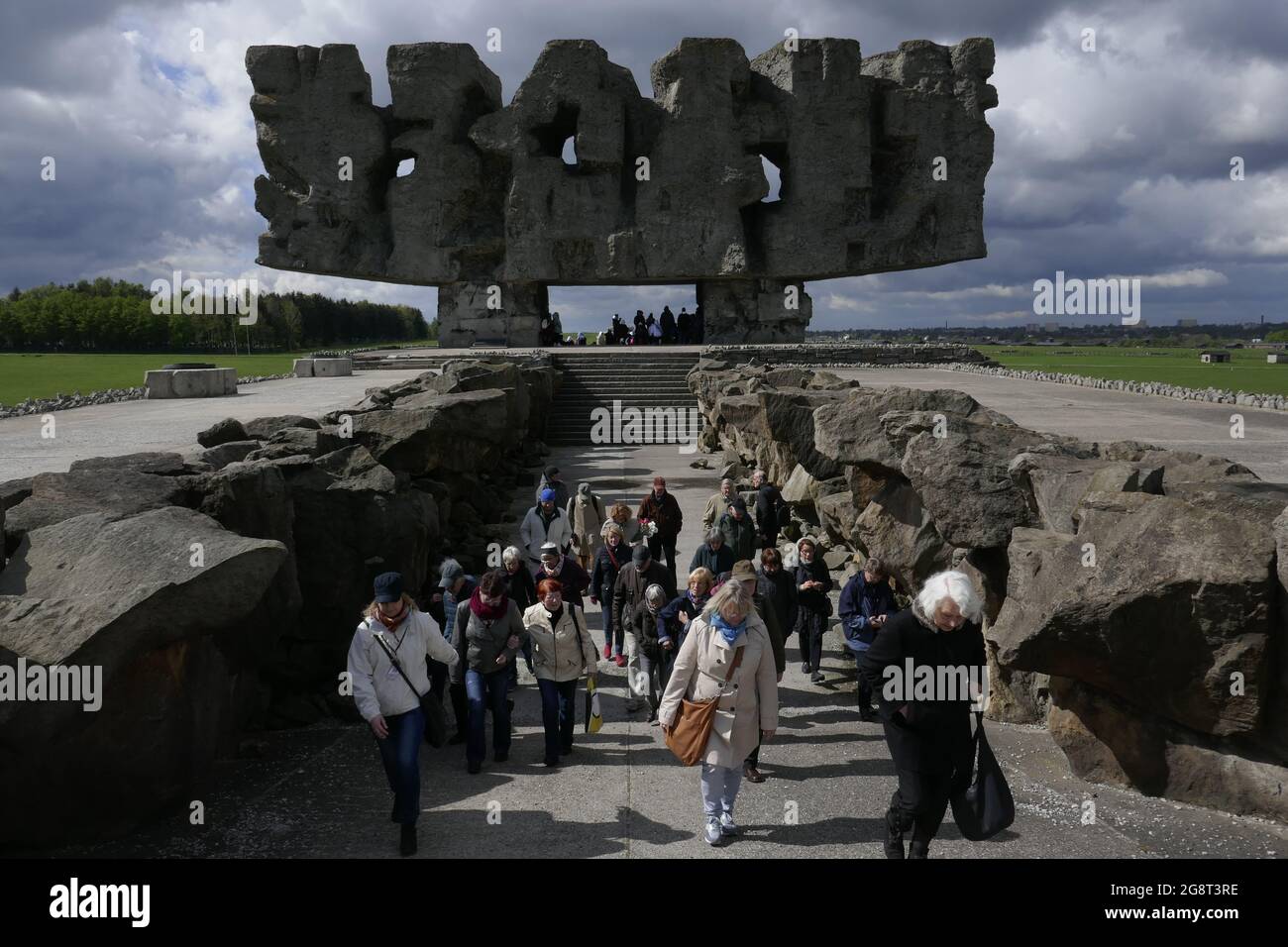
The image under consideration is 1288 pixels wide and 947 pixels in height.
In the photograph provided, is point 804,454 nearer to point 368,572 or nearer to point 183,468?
point 368,572

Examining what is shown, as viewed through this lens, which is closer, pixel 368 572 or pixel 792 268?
pixel 368 572

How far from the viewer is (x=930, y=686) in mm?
4492

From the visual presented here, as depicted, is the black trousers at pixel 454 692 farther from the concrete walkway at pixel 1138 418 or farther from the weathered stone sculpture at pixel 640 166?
the weathered stone sculpture at pixel 640 166

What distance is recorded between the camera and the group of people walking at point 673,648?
185 inches

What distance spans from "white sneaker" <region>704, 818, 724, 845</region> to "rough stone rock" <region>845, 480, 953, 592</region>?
13.1ft

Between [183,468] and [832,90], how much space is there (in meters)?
33.5

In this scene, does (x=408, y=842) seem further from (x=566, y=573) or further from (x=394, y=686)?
(x=566, y=573)

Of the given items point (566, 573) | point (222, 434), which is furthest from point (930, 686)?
point (222, 434)

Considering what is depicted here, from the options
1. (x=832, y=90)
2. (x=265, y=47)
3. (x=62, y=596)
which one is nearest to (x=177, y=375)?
(x=265, y=47)

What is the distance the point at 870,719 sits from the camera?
7688mm

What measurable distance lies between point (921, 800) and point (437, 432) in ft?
31.4

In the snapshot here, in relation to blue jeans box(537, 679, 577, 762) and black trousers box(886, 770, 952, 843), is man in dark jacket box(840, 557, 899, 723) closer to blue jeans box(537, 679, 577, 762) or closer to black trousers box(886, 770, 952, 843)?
blue jeans box(537, 679, 577, 762)

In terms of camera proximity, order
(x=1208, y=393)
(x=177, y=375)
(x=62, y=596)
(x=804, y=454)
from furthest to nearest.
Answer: (x=177, y=375), (x=1208, y=393), (x=804, y=454), (x=62, y=596)

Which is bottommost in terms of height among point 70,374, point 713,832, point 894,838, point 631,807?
point 631,807
